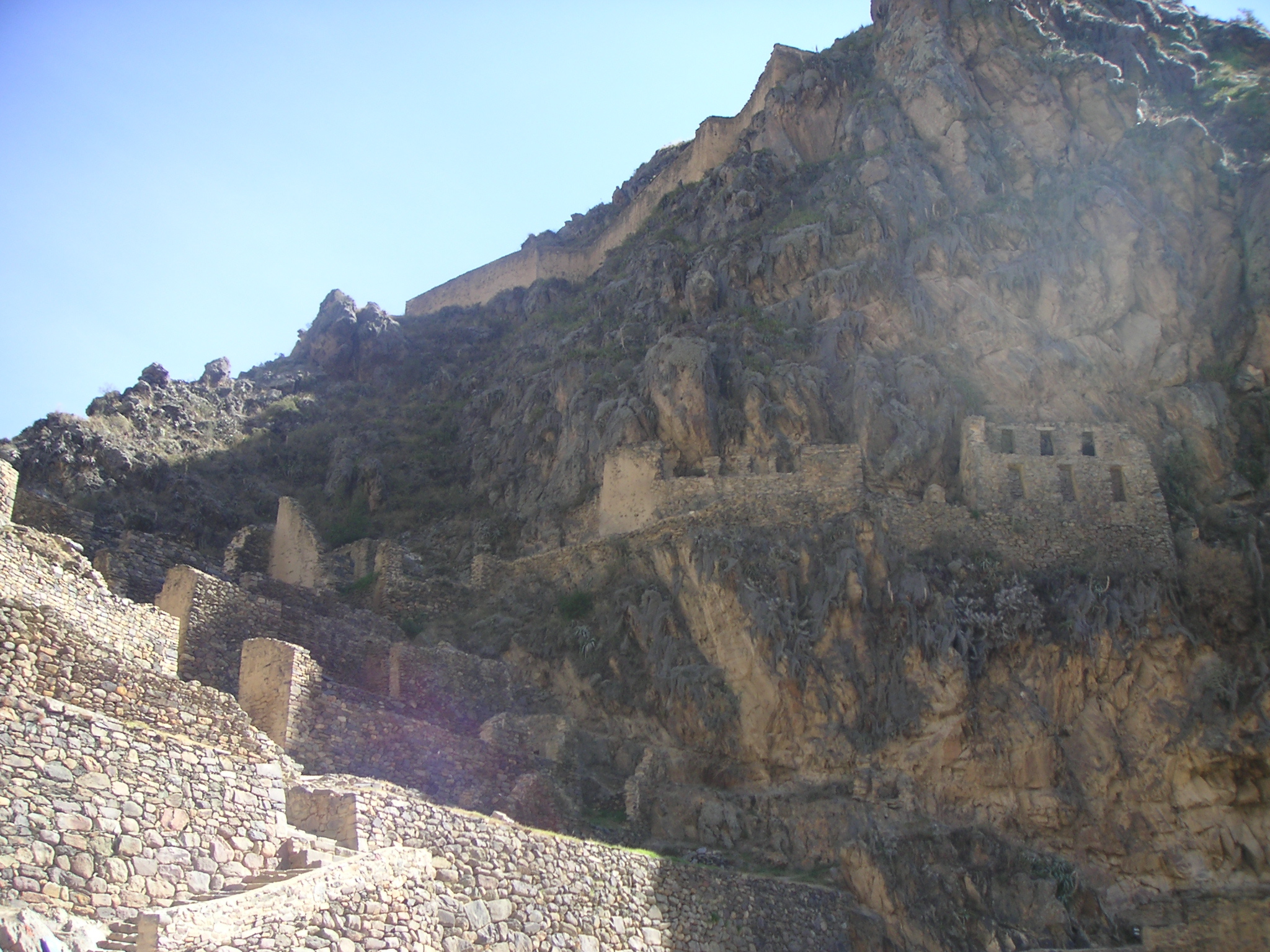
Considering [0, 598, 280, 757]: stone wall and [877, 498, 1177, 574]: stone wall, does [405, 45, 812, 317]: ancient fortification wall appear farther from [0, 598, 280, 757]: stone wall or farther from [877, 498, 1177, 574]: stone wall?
[0, 598, 280, 757]: stone wall

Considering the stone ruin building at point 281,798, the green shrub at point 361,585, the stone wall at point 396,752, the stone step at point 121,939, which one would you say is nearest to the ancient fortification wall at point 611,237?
the green shrub at point 361,585

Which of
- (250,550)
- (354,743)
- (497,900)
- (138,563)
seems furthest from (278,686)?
(250,550)

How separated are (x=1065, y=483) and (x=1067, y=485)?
0.14ft

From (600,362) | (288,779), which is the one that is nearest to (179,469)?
(600,362)

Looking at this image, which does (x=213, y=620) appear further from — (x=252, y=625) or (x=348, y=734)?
(x=348, y=734)

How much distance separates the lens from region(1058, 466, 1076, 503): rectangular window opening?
2903 centimetres

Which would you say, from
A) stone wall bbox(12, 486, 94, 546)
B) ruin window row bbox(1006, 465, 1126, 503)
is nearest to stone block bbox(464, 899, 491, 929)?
stone wall bbox(12, 486, 94, 546)

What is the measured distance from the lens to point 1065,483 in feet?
96.1

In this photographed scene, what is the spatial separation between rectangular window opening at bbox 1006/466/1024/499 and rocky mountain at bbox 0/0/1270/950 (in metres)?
1.52

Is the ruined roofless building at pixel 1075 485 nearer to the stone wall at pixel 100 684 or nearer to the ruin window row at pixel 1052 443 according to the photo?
the ruin window row at pixel 1052 443

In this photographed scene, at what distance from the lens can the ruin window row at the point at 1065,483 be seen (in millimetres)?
29016

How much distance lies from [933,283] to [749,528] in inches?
487

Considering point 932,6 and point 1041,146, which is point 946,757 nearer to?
point 1041,146

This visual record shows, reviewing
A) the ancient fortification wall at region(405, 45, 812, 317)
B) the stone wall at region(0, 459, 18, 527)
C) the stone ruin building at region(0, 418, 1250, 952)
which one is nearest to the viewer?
the stone ruin building at region(0, 418, 1250, 952)
